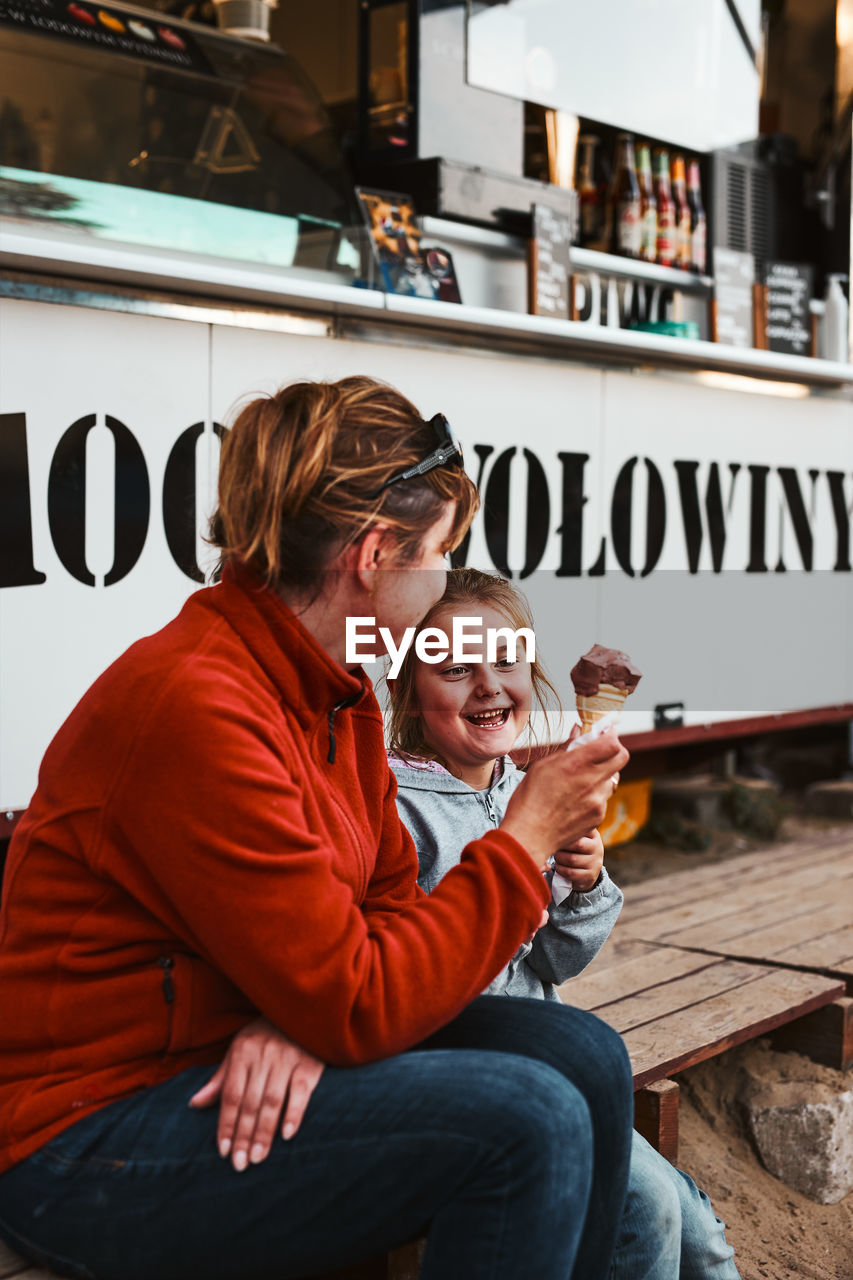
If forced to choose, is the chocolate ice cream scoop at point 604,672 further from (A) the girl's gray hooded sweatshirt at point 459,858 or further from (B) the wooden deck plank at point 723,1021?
(B) the wooden deck plank at point 723,1021

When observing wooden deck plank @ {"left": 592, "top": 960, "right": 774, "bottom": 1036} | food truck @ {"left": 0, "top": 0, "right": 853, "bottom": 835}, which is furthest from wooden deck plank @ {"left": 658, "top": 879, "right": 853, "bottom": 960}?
food truck @ {"left": 0, "top": 0, "right": 853, "bottom": 835}

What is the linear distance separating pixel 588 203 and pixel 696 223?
424 millimetres

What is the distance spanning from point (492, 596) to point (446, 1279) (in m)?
0.98

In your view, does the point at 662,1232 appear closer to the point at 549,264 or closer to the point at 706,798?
the point at 549,264

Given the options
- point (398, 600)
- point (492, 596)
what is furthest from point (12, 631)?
point (398, 600)

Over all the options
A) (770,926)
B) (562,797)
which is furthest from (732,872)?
(562,797)

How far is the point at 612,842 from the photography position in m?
4.87

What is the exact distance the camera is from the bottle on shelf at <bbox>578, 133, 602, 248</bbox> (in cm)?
455

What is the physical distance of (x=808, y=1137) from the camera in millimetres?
2684

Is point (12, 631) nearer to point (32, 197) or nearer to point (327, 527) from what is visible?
point (32, 197)

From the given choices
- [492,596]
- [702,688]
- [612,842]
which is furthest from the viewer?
[612,842]

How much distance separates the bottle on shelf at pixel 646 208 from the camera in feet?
14.8

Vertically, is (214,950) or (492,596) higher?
(492,596)

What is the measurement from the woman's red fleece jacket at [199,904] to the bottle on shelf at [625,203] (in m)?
3.34
